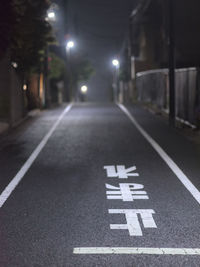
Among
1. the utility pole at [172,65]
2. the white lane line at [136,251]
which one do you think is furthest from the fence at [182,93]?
the white lane line at [136,251]

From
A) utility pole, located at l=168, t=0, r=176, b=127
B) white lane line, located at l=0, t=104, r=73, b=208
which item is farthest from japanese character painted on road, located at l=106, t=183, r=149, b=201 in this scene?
utility pole, located at l=168, t=0, r=176, b=127

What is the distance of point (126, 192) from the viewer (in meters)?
8.23

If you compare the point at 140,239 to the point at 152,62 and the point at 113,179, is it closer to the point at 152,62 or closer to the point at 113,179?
the point at 113,179

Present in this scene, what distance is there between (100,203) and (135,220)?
106 cm

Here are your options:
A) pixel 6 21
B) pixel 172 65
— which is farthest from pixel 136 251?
pixel 172 65

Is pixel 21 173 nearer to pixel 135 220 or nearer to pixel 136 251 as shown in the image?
pixel 135 220

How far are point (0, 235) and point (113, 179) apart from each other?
12.0 ft

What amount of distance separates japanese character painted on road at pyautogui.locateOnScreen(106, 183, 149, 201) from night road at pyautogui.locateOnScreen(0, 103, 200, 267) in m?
0.02

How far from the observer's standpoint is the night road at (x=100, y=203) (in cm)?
530

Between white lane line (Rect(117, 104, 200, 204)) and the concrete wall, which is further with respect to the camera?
the concrete wall

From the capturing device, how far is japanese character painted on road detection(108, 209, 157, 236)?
6176 millimetres

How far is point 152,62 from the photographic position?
51688mm

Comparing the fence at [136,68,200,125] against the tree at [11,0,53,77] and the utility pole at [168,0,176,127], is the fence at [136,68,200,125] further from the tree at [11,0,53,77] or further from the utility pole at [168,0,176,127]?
the tree at [11,0,53,77]

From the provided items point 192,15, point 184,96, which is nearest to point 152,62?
point 192,15
